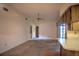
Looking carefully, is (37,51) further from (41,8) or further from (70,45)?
(70,45)

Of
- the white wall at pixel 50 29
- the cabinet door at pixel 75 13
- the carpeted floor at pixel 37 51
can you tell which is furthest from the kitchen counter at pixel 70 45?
the white wall at pixel 50 29

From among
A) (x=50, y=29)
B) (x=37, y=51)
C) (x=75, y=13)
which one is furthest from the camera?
(x=50, y=29)

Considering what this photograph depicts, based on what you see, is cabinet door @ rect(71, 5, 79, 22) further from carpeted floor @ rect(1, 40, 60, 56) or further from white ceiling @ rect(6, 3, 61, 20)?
carpeted floor @ rect(1, 40, 60, 56)

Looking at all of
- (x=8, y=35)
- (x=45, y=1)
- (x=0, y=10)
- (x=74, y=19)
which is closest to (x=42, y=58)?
(x=45, y=1)

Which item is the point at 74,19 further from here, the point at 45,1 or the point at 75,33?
the point at 45,1

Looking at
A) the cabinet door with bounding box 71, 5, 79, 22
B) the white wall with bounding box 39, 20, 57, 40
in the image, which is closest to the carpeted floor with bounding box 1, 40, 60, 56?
the white wall with bounding box 39, 20, 57, 40

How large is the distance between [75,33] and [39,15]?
3501mm

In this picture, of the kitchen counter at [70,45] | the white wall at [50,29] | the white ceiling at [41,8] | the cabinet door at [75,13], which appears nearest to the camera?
the kitchen counter at [70,45]

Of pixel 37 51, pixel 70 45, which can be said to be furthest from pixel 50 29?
pixel 70 45

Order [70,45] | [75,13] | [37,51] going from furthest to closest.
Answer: [37,51] < [75,13] < [70,45]

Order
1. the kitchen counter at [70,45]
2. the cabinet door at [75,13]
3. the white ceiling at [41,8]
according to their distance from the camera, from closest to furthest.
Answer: the kitchen counter at [70,45] < the cabinet door at [75,13] < the white ceiling at [41,8]

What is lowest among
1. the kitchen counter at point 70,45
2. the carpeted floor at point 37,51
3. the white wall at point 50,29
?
the carpeted floor at point 37,51

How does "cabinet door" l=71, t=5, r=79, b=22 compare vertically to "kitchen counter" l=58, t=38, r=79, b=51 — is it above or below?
above

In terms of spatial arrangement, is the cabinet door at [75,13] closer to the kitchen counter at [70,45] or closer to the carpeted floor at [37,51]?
the kitchen counter at [70,45]
